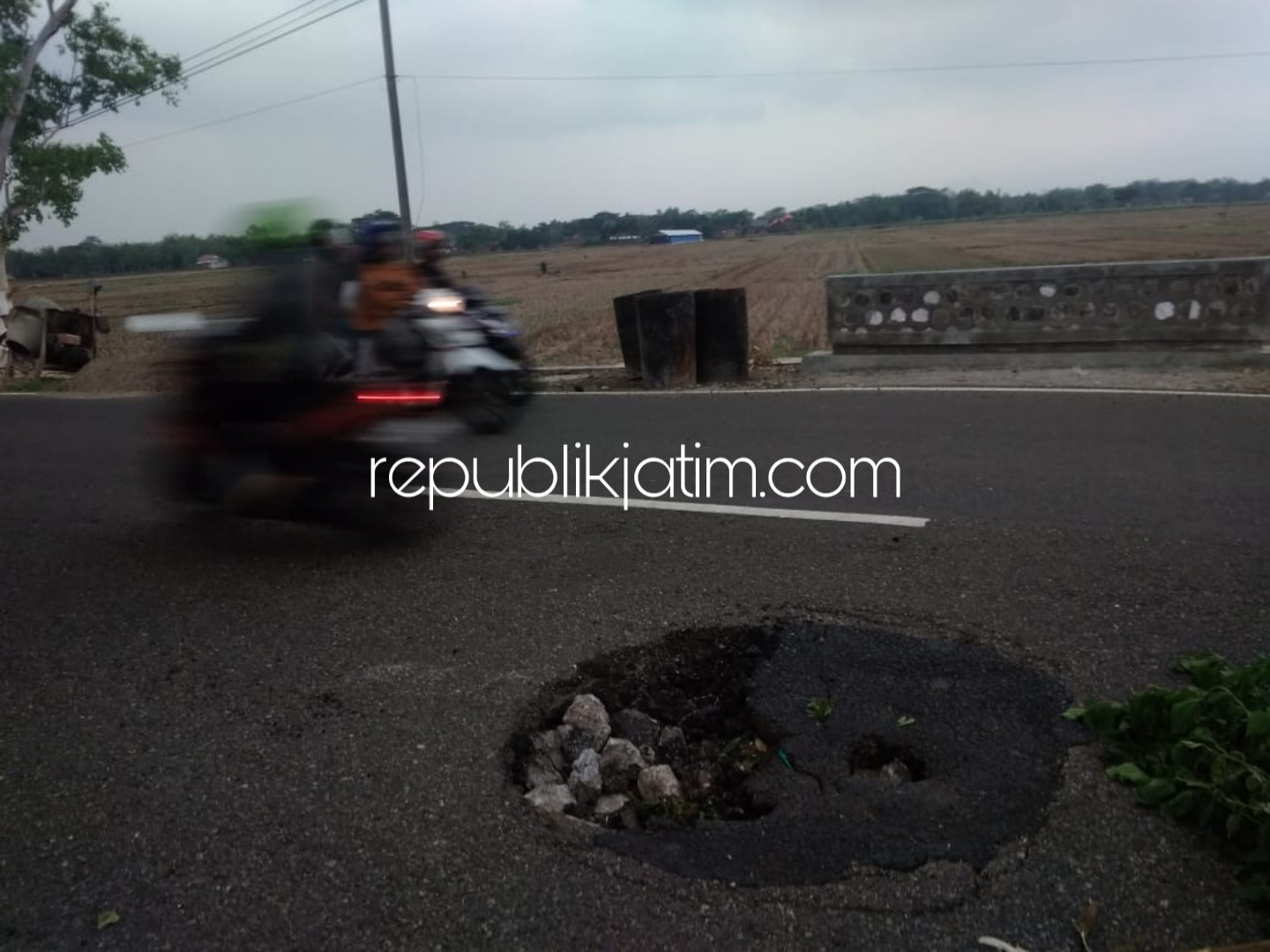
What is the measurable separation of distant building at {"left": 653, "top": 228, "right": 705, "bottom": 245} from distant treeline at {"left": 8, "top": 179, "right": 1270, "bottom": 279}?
5.47ft

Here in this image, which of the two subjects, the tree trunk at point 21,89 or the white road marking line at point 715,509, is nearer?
the white road marking line at point 715,509

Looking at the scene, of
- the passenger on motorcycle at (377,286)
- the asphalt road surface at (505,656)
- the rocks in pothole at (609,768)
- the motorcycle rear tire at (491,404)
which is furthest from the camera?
the motorcycle rear tire at (491,404)

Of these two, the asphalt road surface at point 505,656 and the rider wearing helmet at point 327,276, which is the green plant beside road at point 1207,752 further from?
the rider wearing helmet at point 327,276

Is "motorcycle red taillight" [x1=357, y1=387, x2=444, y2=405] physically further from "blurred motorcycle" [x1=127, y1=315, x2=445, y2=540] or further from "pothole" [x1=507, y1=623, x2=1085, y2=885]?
"pothole" [x1=507, y1=623, x2=1085, y2=885]

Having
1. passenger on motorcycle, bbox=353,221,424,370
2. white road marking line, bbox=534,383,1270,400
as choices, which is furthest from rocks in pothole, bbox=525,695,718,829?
white road marking line, bbox=534,383,1270,400

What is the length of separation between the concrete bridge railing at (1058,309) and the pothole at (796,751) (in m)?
7.66

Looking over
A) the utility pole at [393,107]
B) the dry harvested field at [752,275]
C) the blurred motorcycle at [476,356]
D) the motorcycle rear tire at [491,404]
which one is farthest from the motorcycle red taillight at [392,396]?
the utility pole at [393,107]

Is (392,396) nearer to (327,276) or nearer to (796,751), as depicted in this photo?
(327,276)

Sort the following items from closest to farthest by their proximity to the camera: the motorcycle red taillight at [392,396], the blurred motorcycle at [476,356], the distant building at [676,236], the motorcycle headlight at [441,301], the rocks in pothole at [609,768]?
the rocks in pothole at [609,768], the motorcycle red taillight at [392,396], the blurred motorcycle at [476,356], the motorcycle headlight at [441,301], the distant building at [676,236]

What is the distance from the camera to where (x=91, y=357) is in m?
19.3

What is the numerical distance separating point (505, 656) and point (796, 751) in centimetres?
132

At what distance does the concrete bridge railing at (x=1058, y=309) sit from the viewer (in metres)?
10.3

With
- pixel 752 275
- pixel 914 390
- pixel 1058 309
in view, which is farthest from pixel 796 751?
pixel 752 275

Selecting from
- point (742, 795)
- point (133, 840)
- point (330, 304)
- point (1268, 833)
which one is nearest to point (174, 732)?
point (133, 840)
